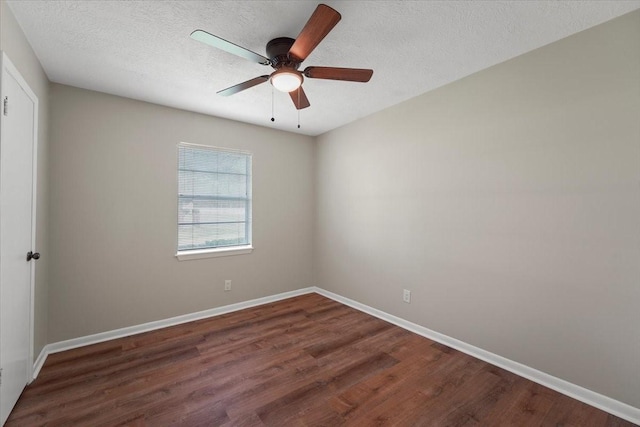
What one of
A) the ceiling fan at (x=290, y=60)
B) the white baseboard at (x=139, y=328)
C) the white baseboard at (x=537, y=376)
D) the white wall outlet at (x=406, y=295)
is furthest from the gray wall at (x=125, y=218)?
the white baseboard at (x=537, y=376)

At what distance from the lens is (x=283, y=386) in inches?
78.8

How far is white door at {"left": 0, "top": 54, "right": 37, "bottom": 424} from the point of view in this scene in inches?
60.9

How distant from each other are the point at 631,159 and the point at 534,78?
85cm

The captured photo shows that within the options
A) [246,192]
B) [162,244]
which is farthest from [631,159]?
[162,244]

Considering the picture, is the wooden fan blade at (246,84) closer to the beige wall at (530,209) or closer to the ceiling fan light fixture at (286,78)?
the ceiling fan light fixture at (286,78)

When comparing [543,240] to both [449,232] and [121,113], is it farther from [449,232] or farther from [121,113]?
[121,113]

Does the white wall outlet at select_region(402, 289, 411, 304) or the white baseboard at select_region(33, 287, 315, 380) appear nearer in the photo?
the white baseboard at select_region(33, 287, 315, 380)

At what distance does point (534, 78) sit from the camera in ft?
6.80

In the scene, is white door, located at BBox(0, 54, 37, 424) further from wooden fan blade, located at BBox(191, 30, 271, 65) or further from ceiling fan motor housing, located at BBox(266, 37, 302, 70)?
ceiling fan motor housing, located at BBox(266, 37, 302, 70)

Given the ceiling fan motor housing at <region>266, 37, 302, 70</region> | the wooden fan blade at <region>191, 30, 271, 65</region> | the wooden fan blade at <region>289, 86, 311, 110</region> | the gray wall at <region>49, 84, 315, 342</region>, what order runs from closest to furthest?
the wooden fan blade at <region>191, 30, 271, 65</region> < the ceiling fan motor housing at <region>266, 37, 302, 70</region> < the wooden fan blade at <region>289, 86, 311, 110</region> < the gray wall at <region>49, 84, 315, 342</region>

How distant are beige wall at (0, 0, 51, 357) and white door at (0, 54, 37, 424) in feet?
0.53

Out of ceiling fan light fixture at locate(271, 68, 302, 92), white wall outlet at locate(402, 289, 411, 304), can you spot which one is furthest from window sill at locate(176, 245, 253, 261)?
ceiling fan light fixture at locate(271, 68, 302, 92)

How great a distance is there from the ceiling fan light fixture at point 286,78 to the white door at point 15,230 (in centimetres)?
149

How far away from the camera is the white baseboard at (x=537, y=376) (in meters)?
1.71
